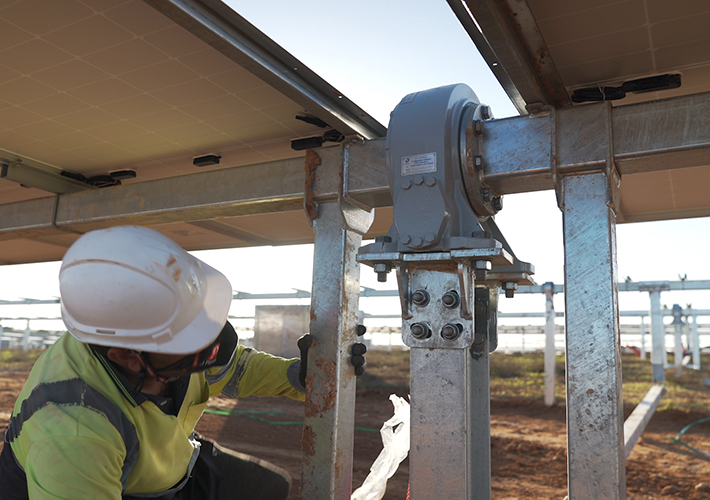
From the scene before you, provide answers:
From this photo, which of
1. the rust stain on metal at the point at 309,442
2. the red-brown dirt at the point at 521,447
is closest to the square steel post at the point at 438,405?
the rust stain on metal at the point at 309,442

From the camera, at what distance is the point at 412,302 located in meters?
2.06

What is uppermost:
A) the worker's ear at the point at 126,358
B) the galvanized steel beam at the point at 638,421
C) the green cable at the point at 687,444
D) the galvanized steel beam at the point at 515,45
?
the galvanized steel beam at the point at 515,45

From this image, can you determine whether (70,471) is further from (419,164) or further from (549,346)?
(549,346)

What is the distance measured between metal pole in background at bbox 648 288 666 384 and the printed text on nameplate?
8.78 metres

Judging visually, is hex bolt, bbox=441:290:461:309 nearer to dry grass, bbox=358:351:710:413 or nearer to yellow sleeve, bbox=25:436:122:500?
yellow sleeve, bbox=25:436:122:500

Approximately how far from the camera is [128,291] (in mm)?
1694

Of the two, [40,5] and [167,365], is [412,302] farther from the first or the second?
[40,5]

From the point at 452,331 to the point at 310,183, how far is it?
1173mm

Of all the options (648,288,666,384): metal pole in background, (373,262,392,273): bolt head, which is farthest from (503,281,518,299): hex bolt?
(648,288,666,384): metal pole in background

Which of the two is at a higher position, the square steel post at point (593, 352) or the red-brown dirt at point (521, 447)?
the square steel post at point (593, 352)

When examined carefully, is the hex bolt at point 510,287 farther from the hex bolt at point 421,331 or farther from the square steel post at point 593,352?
the hex bolt at point 421,331

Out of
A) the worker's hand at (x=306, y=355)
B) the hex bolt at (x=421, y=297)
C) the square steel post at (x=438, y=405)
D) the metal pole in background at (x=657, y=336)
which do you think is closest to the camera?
the square steel post at (x=438, y=405)

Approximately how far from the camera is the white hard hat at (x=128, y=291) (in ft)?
5.56

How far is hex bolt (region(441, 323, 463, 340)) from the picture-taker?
76.4 inches
